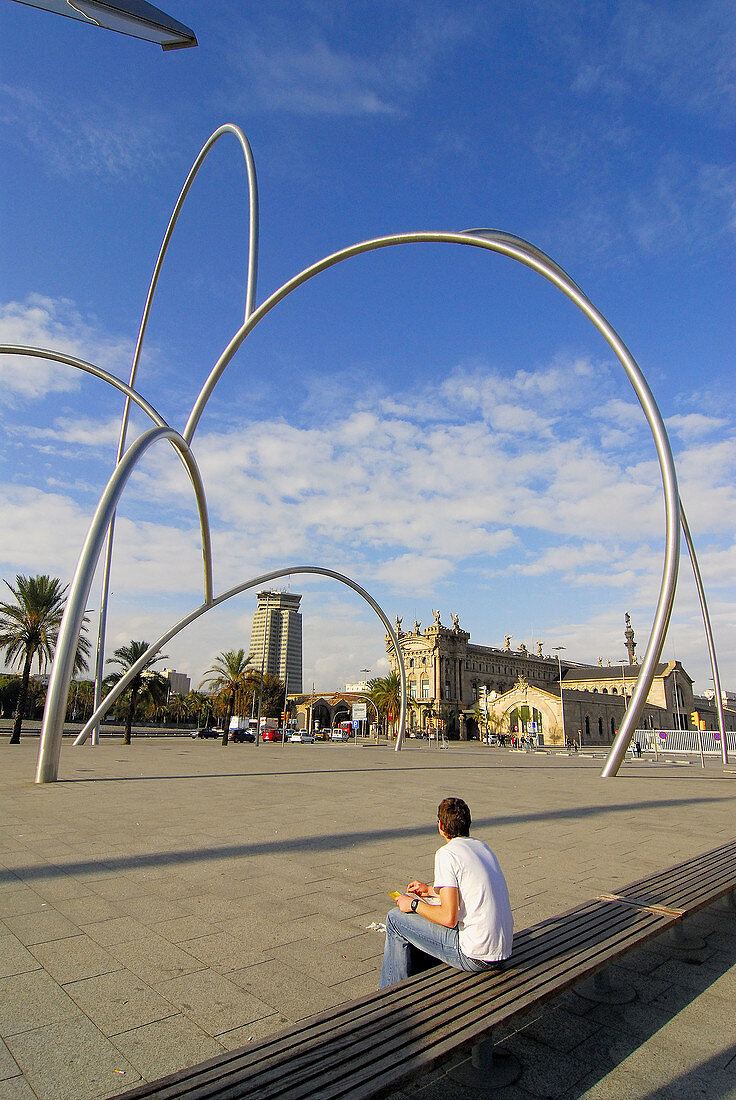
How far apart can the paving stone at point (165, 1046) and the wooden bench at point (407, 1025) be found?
0.75 meters

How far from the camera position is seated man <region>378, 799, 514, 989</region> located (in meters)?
3.57

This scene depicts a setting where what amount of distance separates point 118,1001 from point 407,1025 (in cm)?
200

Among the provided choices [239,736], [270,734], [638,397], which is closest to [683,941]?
[638,397]

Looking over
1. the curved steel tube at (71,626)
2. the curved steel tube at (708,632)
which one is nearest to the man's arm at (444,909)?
the curved steel tube at (71,626)

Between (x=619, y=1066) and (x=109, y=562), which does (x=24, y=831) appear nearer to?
(x=619, y=1066)

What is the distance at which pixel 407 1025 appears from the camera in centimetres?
300

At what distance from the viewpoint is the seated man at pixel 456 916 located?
3.57 meters

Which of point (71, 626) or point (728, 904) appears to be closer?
point (728, 904)

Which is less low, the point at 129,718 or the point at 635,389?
the point at 635,389

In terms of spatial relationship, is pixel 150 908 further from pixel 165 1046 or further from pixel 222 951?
pixel 165 1046

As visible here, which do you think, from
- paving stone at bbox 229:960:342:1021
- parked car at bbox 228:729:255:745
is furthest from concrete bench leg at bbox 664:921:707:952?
parked car at bbox 228:729:255:745

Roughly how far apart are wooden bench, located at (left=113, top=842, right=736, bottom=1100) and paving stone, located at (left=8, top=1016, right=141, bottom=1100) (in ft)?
2.71

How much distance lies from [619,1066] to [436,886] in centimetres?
129

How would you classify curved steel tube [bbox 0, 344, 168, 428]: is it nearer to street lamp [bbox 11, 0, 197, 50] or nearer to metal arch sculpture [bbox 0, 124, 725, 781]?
metal arch sculpture [bbox 0, 124, 725, 781]
